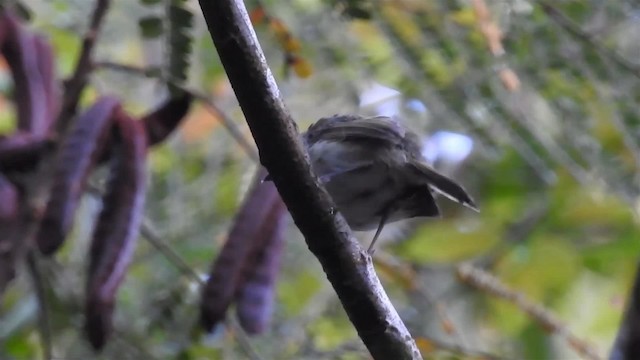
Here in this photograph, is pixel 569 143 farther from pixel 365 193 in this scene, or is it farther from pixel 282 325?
pixel 365 193

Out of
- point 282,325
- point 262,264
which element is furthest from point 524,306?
point 262,264

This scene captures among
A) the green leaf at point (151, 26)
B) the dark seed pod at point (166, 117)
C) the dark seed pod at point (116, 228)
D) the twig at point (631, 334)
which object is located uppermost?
the twig at point (631, 334)

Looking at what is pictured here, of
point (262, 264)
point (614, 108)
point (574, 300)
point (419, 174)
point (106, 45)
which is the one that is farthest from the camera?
point (574, 300)

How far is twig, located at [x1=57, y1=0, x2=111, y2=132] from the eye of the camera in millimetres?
1284

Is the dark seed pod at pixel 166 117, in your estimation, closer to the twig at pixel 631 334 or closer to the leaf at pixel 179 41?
the leaf at pixel 179 41

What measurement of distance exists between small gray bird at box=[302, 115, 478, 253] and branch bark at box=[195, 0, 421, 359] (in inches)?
8.4

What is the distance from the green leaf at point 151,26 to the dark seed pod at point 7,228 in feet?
0.86

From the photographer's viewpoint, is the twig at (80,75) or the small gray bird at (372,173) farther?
the twig at (80,75)

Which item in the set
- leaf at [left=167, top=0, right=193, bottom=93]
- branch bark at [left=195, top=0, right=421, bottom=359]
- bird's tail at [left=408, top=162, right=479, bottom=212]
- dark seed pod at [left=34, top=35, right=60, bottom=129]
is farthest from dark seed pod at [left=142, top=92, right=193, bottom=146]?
branch bark at [left=195, top=0, right=421, bottom=359]

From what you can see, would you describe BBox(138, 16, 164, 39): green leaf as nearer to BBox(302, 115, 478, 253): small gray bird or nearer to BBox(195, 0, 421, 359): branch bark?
BBox(302, 115, 478, 253): small gray bird

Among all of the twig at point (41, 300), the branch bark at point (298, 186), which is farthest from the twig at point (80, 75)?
the branch bark at point (298, 186)

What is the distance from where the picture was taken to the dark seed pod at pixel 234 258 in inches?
47.8

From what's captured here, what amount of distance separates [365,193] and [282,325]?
705 millimetres

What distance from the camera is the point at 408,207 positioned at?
3.42 ft
